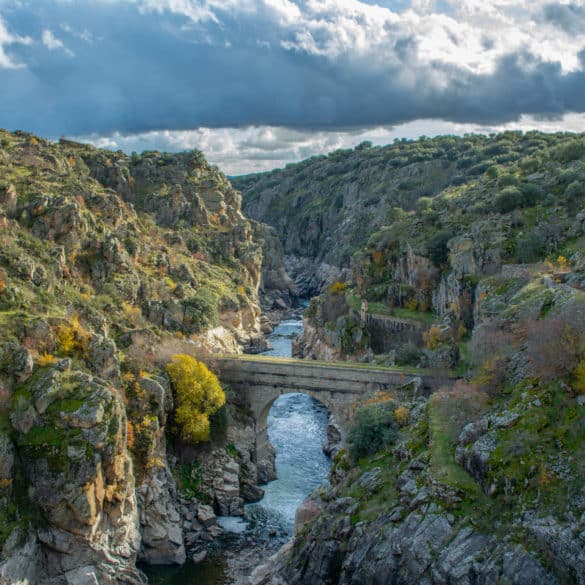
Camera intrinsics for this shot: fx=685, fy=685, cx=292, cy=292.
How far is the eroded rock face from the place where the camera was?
95.1 feet

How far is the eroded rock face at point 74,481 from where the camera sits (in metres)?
29.0

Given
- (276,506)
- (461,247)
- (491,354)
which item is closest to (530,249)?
(461,247)

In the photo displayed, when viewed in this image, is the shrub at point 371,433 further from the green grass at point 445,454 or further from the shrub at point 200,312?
the shrub at point 200,312

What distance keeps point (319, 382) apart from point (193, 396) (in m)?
7.96

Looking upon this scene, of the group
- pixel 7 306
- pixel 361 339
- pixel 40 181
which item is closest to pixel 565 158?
pixel 361 339

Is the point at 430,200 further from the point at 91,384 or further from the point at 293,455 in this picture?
the point at 91,384

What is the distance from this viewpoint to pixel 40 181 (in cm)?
5222

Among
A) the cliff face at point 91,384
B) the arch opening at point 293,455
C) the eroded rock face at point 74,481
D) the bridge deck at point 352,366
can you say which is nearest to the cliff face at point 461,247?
the bridge deck at point 352,366

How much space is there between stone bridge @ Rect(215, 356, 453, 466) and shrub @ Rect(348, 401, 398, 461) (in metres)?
7.05

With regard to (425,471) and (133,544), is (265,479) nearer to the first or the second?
(133,544)

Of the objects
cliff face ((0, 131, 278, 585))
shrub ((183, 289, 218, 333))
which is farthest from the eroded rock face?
shrub ((183, 289, 218, 333))

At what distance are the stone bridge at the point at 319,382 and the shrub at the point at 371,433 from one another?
7045 millimetres

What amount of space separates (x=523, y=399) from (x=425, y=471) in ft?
15.2

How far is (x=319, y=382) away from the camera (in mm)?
42688
